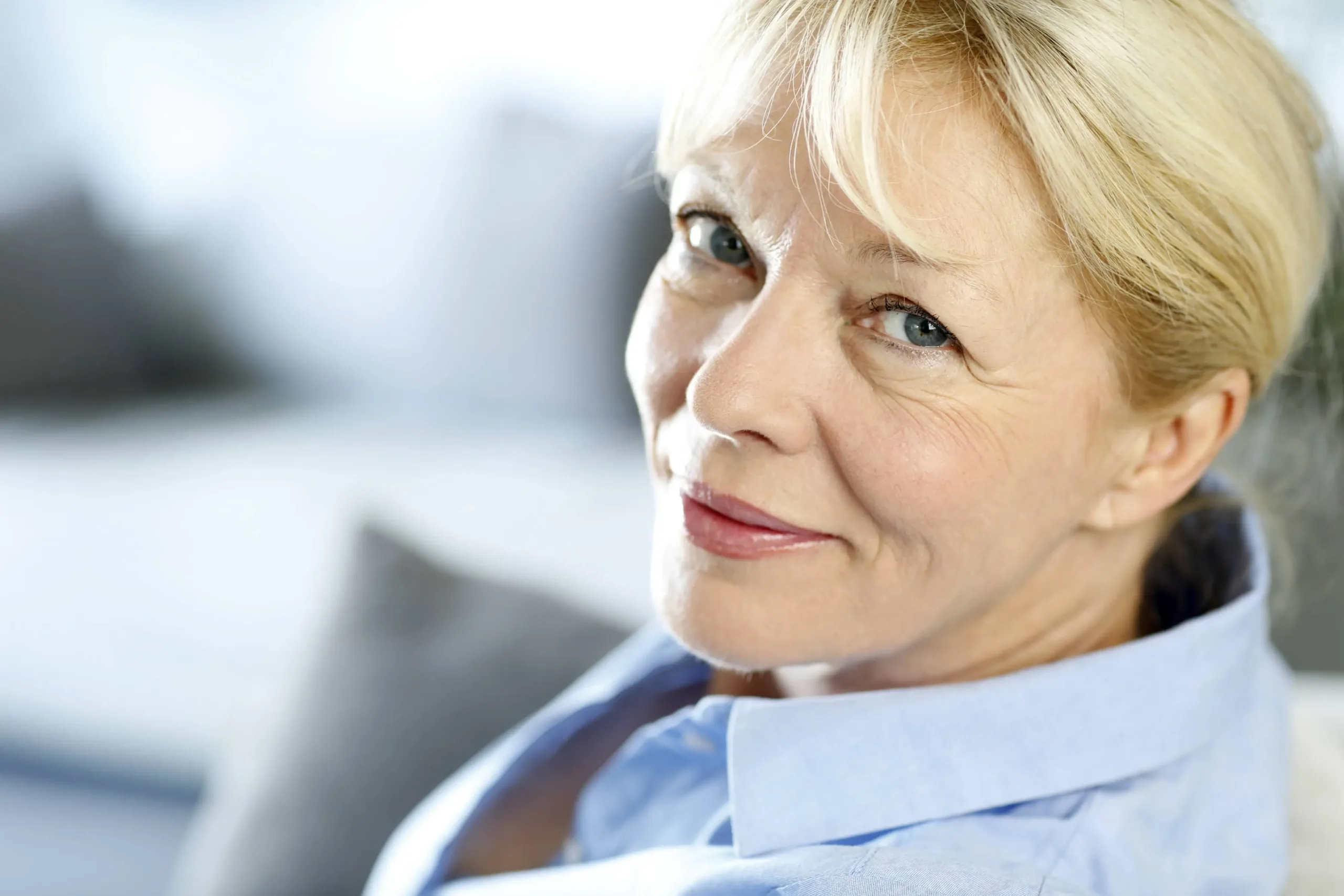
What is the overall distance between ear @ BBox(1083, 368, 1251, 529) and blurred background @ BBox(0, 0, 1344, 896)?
17.1 inches

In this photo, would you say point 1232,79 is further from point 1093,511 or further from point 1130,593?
point 1130,593

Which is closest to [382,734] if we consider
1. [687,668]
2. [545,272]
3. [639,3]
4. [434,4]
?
A: [687,668]

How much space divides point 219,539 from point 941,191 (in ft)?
5.68

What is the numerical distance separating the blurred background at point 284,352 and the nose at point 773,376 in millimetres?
720

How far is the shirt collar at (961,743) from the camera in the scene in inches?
36.4

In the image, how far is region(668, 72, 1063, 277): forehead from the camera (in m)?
0.83

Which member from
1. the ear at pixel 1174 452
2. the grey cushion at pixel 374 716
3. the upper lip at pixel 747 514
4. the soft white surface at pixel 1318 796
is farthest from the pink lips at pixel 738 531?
the grey cushion at pixel 374 716

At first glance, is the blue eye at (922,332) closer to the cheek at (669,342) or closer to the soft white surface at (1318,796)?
the cheek at (669,342)

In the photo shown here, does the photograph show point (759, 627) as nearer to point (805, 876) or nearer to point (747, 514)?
point (747, 514)

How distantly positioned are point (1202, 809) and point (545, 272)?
1.83m

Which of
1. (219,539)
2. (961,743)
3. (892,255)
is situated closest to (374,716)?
(961,743)

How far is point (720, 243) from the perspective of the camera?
1009mm

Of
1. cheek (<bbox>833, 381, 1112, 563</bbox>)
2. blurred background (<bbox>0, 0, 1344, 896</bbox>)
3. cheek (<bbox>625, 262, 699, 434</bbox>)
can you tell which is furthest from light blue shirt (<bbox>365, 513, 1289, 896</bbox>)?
blurred background (<bbox>0, 0, 1344, 896</bbox>)

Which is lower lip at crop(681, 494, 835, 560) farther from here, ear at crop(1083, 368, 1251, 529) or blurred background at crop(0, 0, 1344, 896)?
blurred background at crop(0, 0, 1344, 896)
